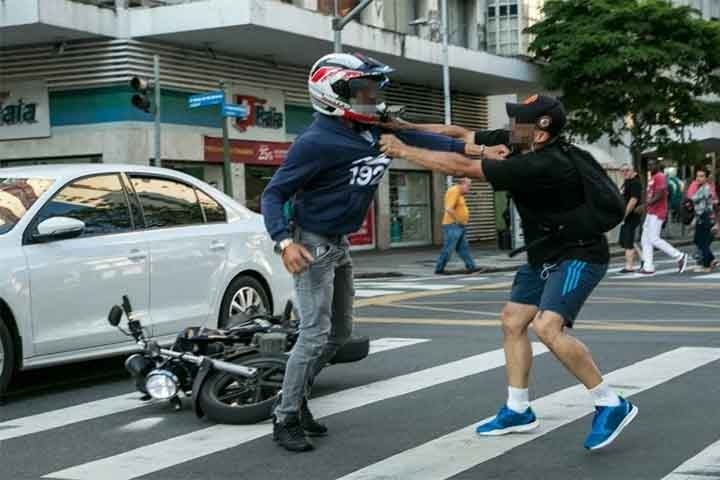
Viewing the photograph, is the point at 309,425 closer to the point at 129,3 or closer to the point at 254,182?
the point at 129,3

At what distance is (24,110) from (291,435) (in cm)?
2137

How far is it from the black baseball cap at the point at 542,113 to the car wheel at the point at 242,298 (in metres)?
3.39

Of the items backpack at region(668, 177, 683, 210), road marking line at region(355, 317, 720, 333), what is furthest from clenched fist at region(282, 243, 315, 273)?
backpack at region(668, 177, 683, 210)

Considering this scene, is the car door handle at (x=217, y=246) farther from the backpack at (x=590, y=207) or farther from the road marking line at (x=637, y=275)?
the road marking line at (x=637, y=275)

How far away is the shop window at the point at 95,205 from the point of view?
7.95 meters

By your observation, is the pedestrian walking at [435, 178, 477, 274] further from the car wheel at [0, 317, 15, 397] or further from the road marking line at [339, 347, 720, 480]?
the car wheel at [0, 317, 15, 397]

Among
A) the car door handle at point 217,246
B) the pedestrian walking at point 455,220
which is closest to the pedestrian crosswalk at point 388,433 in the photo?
the car door handle at point 217,246

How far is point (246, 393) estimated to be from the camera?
6.73m

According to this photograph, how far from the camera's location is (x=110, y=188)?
8.36 m

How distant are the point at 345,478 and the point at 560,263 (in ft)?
4.97

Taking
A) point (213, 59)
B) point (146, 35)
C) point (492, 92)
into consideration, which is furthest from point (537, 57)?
point (146, 35)

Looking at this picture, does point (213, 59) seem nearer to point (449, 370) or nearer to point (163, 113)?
point (163, 113)

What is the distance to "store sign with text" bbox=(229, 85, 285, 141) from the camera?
90.1 ft

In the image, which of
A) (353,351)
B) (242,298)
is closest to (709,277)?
(242,298)
